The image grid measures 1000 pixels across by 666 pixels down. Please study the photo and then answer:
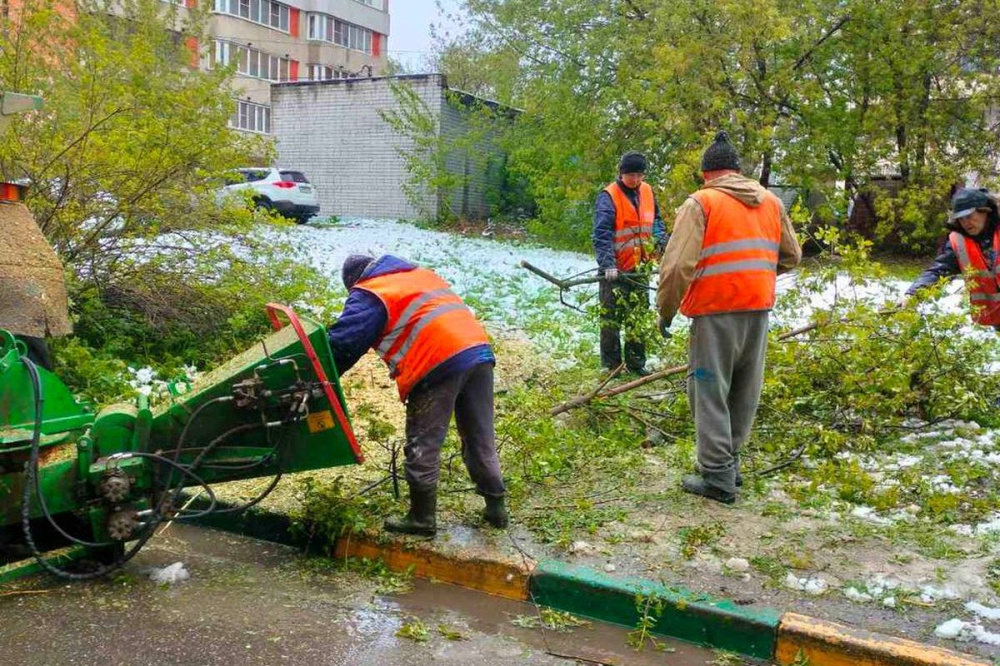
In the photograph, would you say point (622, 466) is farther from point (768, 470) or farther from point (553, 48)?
point (553, 48)

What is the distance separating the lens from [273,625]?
12.2 feet

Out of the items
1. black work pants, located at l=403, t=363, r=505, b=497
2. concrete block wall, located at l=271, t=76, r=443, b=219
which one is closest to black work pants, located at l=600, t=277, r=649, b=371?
black work pants, located at l=403, t=363, r=505, b=497

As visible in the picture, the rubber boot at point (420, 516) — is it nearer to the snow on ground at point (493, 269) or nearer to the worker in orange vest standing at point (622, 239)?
the snow on ground at point (493, 269)

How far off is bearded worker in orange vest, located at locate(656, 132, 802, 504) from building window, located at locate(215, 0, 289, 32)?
37954mm

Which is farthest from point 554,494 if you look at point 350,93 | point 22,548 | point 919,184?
point 350,93

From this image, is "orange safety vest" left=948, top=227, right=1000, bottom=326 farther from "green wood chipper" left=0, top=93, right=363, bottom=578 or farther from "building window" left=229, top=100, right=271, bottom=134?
"building window" left=229, top=100, right=271, bottom=134

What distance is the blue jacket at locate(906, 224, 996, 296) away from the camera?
19.6 feet

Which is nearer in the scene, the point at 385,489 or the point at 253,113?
the point at 385,489

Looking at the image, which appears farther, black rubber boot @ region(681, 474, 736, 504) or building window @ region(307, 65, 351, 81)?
building window @ region(307, 65, 351, 81)

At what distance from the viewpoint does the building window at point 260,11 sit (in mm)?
39625

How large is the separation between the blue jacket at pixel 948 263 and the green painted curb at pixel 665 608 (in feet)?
10.3

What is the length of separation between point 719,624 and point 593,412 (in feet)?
8.93

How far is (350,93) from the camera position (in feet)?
79.0

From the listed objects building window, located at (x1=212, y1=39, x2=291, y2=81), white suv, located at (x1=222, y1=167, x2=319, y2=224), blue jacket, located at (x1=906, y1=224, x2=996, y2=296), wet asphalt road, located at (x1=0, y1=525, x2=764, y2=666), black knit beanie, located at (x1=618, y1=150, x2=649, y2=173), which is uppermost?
building window, located at (x1=212, y1=39, x2=291, y2=81)
